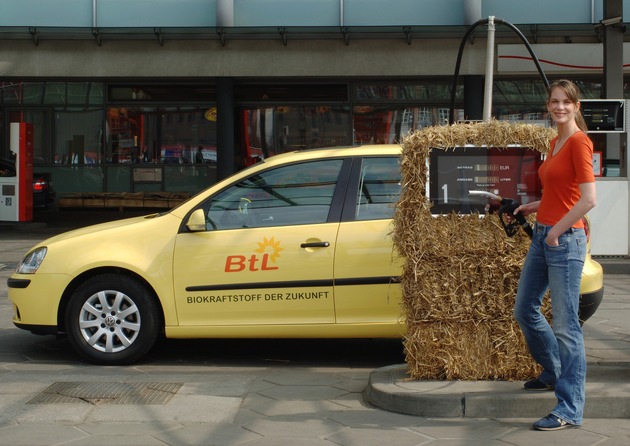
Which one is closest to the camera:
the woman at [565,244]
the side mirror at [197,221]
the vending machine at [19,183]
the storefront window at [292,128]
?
the woman at [565,244]

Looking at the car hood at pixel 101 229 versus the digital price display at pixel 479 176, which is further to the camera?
the car hood at pixel 101 229

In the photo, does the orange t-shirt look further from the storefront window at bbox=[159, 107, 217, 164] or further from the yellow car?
the storefront window at bbox=[159, 107, 217, 164]

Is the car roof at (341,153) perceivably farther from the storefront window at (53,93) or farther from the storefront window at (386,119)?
the storefront window at (53,93)

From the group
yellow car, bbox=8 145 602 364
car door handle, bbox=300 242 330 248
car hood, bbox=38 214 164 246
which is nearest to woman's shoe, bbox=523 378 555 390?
yellow car, bbox=8 145 602 364

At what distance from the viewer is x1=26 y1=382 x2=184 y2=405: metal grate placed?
19.6 ft

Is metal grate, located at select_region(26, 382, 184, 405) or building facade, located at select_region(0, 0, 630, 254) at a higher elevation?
building facade, located at select_region(0, 0, 630, 254)

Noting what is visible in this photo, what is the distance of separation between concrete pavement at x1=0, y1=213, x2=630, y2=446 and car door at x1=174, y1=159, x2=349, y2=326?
42 centimetres

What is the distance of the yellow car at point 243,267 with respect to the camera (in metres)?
6.87

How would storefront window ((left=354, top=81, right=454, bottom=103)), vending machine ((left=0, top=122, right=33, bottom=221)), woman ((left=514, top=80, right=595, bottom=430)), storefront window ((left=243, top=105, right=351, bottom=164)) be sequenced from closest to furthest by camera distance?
woman ((left=514, top=80, right=595, bottom=430)), vending machine ((left=0, top=122, right=33, bottom=221)), storefront window ((left=354, top=81, right=454, bottom=103)), storefront window ((left=243, top=105, right=351, bottom=164))

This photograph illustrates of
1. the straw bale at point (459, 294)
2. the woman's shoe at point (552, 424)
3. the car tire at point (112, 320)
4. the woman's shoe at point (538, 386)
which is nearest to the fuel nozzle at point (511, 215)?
the straw bale at point (459, 294)

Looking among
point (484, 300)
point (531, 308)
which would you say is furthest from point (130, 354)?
point (531, 308)

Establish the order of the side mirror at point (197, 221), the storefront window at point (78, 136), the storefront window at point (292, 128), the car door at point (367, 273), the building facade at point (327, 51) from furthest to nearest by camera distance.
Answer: the storefront window at point (78, 136) → the storefront window at point (292, 128) → the building facade at point (327, 51) → the side mirror at point (197, 221) → the car door at point (367, 273)

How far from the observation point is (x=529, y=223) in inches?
236

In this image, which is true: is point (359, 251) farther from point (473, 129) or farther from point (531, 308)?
point (531, 308)
